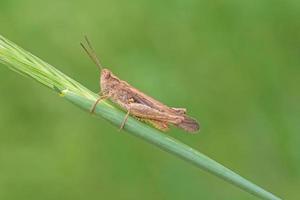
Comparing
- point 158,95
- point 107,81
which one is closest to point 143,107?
point 107,81

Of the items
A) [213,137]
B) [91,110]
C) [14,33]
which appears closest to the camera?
[91,110]

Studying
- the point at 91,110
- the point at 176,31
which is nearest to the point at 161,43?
the point at 176,31

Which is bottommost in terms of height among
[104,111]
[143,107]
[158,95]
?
[104,111]

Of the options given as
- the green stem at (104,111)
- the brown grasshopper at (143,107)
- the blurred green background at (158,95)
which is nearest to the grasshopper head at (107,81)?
the brown grasshopper at (143,107)

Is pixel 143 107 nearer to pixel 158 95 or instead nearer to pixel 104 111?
pixel 104 111

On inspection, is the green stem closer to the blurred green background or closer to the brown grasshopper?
the brown grasshopper

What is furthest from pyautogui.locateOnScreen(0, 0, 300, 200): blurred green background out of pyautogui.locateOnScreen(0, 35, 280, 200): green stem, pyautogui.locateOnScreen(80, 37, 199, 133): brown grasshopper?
pyautogui.locateOnScreen(0, 35, 280, 200): green stem

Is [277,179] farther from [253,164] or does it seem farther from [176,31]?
[176,31]
